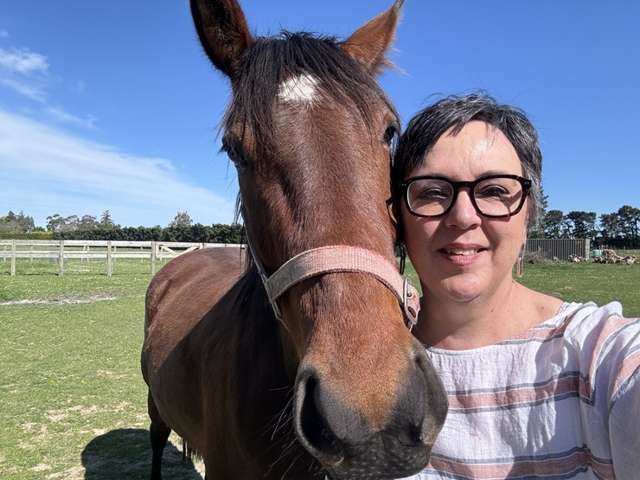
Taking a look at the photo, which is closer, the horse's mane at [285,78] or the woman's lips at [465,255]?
the woman's lips at [465,255]

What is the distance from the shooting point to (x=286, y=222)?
1678mm

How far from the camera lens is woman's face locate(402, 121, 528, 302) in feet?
4.74

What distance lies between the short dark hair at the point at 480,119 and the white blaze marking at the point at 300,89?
0.44 m

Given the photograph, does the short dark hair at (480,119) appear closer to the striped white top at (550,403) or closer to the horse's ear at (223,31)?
the striped white top at (550,403)

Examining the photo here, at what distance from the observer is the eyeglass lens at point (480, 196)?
145 centimetres

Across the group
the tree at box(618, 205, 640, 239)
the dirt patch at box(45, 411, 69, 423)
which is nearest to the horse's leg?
the dirt patch at box(45, 411, 69, 423)

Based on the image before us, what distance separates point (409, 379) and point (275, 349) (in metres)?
1.13

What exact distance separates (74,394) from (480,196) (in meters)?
6.59

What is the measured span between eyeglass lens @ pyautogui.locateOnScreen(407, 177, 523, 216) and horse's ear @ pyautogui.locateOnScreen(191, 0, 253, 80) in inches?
49.0

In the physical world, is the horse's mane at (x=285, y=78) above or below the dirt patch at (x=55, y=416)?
above

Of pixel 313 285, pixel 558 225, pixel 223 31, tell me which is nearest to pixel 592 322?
pixel 313 285

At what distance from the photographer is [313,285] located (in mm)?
1485

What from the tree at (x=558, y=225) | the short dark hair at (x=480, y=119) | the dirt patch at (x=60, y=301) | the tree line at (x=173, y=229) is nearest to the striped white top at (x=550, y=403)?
the short dark hair at (x=480, y=119)

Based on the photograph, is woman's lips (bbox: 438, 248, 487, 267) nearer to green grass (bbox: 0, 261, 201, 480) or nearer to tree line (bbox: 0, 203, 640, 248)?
green grass (bbox: 0, 261, 201, 480)
